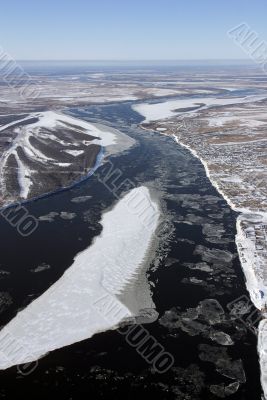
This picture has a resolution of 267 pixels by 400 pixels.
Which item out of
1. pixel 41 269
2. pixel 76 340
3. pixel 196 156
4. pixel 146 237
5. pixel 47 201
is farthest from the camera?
pixel 196 156

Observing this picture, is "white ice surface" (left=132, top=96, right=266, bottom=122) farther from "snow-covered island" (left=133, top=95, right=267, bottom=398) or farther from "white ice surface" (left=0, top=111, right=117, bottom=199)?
"white ice surface" (left=0, top=111, right=117, bottom=199)


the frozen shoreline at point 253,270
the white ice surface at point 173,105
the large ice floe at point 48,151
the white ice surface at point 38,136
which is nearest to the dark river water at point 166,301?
the frozen shoreline at point 253,270

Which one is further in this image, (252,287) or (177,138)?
(177,138)

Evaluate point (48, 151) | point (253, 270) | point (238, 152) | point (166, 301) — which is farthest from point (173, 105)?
point (166, 301)

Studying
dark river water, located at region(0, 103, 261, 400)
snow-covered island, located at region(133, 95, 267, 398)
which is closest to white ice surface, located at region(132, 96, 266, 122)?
snow-covered island, located at region(133, 95, 267, 398)

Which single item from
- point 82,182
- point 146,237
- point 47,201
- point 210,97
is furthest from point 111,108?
point 146,237

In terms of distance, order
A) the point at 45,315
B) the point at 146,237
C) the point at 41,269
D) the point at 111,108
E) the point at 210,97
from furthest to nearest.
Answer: the point at 210,97
the point at 111,108
the point at 146,237
the point at 41,269
the point at 45,315

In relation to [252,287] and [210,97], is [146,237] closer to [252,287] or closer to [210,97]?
[252,287]

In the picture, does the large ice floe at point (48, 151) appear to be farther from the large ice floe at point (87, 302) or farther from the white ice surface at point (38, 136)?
the large ice floe at point (87, 302)
